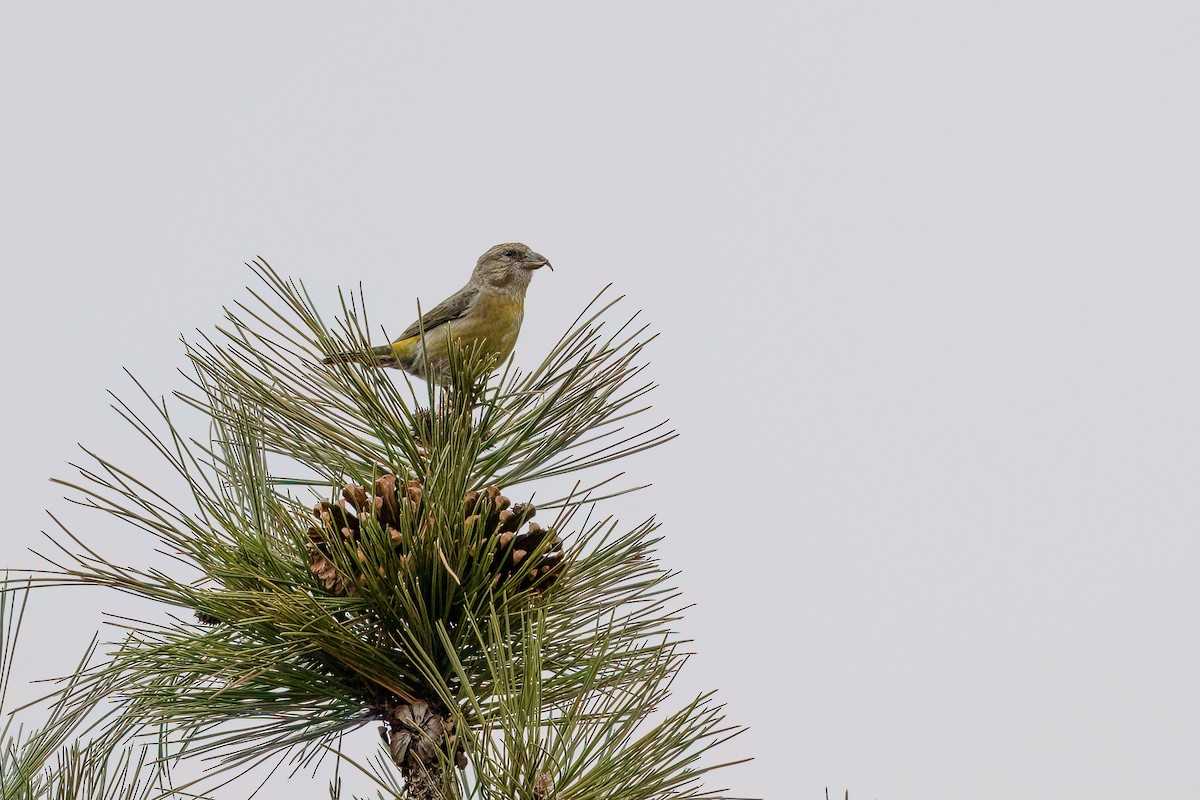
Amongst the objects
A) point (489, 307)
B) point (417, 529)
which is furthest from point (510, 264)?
point (417, 529)

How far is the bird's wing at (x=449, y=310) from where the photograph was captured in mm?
5289

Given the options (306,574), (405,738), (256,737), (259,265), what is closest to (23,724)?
(256,737)

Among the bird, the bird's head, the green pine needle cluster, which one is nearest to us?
the green pine needle cluster

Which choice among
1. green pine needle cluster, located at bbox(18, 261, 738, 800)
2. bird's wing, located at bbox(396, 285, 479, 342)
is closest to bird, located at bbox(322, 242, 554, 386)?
bird's wing, located at bbox(396, 285, 479, 342)

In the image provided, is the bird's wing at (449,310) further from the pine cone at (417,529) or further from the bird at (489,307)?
the pine cone at (417,529)

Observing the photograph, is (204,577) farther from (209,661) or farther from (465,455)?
(465,455)

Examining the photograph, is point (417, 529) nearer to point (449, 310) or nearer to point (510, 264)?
point (449, 310)

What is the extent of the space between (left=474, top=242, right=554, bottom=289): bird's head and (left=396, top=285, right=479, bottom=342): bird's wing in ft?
0.45

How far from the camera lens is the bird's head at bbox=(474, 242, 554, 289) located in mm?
5457

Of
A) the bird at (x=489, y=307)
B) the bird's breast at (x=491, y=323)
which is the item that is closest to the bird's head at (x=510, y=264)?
the bird at (x=489, y=307)

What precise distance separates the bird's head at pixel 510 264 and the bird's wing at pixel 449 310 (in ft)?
0.45

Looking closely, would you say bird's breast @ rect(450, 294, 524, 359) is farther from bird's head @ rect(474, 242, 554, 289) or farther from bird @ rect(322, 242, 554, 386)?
bird's head @ rect(474, 242, 554, 289)

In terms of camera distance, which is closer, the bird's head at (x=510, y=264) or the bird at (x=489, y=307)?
the bird at (x=489, y=307)

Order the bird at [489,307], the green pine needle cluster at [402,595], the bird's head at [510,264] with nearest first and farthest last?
1. the green pine needle cluster at [402,595]
2. the bird at [489,307]
3. the bird's head at [510,264]
